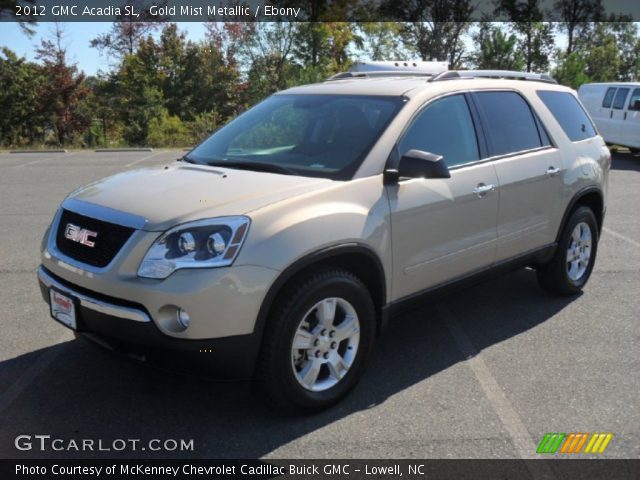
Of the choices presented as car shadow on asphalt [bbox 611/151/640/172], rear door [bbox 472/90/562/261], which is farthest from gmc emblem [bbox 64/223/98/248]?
car shadow on asphalt [bbox 611/151/640/172]

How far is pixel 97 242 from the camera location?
3.24 m

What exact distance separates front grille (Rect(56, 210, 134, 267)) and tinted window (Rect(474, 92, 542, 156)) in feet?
8.52

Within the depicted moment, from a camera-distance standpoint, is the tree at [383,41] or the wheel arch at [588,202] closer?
the wheel arch at [588,202]

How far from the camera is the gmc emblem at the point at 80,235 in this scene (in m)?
3.27

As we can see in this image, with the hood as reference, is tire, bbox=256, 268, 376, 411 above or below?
below

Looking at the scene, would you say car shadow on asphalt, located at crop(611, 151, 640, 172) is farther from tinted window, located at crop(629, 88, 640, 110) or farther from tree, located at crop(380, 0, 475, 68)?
tree, located at crop(380, 0, 475, 68)

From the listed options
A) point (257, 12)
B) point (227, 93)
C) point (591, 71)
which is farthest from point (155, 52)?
point (591, 71)

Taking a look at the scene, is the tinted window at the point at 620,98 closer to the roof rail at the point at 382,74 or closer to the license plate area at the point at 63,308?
the roof rail at the point at 382,74

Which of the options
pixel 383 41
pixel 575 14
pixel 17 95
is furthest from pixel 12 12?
pixel 575 14

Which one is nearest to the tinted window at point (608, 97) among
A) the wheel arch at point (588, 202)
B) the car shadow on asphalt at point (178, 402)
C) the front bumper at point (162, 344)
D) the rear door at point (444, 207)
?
the wheel arch at point (588, 202)

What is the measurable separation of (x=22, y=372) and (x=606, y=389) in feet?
11.6

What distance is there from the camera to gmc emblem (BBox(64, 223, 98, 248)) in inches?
129

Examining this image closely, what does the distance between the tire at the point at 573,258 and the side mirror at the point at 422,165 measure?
209 centimetres

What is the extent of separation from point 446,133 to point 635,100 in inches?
578
